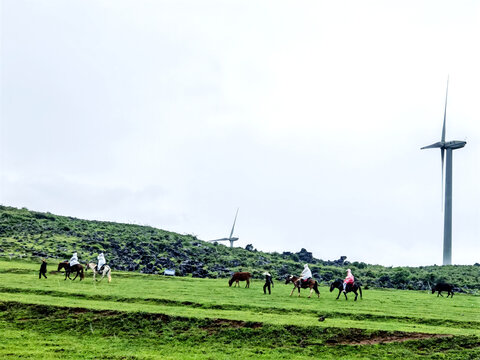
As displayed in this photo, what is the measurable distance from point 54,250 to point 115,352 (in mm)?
37204

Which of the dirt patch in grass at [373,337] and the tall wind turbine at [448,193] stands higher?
the tall wind turbine at [448,193]

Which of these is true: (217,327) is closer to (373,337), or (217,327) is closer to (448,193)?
(373,337)

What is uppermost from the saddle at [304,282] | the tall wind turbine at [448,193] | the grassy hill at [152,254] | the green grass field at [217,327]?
the tall wind turbine at [448,193]

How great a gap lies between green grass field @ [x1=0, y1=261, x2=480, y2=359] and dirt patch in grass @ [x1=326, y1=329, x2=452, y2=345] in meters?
0.04

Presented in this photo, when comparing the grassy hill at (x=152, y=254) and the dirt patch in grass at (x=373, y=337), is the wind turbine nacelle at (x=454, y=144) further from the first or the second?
the dirt patch in grass at (x=373, y=337)

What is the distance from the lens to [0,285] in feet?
100

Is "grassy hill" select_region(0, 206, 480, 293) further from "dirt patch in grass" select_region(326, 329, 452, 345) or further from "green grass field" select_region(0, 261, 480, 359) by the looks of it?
"dirt patch in grass" select_region(326, 329, 452, 345)

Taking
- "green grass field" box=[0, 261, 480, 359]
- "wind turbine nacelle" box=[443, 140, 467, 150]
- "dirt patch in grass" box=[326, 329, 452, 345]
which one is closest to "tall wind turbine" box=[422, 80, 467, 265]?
"wind turbine nacelle" box=[443, 140, 467, 150]

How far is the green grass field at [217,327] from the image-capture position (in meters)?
19.5

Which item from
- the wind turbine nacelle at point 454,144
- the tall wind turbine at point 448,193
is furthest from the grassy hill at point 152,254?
the wind turbine nacelle at point 454,144

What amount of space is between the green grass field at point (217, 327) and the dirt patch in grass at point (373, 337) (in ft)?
0.13

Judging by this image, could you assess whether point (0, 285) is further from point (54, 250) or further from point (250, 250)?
point (250, 250)

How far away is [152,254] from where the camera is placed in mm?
58094

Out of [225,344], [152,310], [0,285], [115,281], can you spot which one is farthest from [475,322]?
[0,285]
